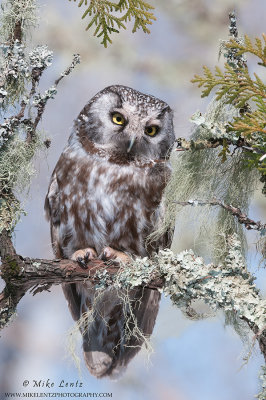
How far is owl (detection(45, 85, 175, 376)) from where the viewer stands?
2830mm

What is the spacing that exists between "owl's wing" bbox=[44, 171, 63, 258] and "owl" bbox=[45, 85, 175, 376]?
0.07 meters

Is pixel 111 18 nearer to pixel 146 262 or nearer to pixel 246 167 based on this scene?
pixel 246 167

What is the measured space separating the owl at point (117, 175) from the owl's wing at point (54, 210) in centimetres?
7

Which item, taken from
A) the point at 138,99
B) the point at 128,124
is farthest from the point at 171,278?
the point at 138,99

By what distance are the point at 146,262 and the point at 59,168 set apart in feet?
2.54

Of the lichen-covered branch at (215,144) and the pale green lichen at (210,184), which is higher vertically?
the lichen-covered branch at (215,144)

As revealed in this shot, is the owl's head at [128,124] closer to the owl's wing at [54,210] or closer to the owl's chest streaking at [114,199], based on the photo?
the owl's chest streaking at [114,199]

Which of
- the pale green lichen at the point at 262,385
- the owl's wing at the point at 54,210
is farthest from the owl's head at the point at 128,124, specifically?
the pale green lichen at the point at 262,385

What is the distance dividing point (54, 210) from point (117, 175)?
0.41 meters

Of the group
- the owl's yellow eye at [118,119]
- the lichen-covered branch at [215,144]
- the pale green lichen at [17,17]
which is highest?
the pale green lichen at [17,17]

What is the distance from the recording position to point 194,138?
2359 mm

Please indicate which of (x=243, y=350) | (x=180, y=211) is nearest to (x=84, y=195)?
(x=180, y=211)

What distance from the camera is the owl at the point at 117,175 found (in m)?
2.83

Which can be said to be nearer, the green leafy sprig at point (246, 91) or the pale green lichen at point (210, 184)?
the green leafy sprig at point (246, 91)
